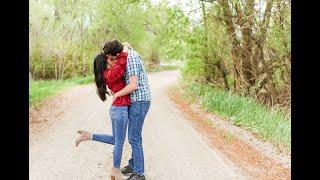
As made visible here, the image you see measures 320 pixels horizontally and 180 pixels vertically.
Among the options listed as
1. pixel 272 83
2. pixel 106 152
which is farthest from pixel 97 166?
pixel 272 83

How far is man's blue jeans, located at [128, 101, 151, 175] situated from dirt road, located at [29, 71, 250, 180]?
2.17 ft

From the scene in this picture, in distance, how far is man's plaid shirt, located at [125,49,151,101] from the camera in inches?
302

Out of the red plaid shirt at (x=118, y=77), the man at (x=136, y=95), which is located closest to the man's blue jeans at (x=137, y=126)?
the man at (x=136, y=95)

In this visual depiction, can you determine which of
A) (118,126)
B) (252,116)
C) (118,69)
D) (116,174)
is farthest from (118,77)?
(252,116)

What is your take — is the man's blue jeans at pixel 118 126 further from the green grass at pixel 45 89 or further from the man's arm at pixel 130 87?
the green grass at pixel 45 89

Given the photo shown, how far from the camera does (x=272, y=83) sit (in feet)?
61.0

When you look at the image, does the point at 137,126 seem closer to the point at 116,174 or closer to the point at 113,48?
the point at 116,174

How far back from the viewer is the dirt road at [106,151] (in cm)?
893

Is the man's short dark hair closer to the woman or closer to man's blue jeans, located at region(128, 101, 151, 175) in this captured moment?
the woman

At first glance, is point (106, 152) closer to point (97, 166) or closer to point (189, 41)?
point (97, 166)

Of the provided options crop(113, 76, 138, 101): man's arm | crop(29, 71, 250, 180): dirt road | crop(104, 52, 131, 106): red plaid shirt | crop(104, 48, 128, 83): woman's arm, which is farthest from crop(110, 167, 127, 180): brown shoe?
crop(104, 48, 128, 83): woman's arm

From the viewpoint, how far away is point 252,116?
14945 mm
